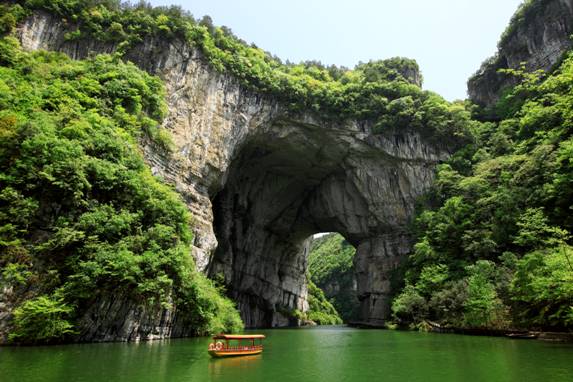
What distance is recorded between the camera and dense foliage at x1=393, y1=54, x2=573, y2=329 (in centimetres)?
1420

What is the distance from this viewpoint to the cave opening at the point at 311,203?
104 ft

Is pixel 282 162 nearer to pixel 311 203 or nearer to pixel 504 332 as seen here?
pixel 311 203

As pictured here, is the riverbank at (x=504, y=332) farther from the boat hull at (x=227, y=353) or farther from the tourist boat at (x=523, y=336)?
the boat hull at (x=227, y=353)

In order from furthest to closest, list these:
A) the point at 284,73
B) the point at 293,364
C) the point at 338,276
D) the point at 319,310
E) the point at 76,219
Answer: the point at 338,276
the point at 319,310
the point at 284,73
the point at 76,219
the point at 293,364

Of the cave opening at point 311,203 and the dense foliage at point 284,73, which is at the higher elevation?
the dense foliage at point 284,73

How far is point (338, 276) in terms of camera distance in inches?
2707

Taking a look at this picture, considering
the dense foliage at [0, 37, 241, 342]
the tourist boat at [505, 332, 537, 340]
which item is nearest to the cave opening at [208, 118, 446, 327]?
the dense foliage at [0, 37, 241, 342]

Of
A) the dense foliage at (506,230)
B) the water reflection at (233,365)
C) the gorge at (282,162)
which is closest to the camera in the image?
the water reflection at (233,365)

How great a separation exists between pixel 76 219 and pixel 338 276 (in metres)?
58.1

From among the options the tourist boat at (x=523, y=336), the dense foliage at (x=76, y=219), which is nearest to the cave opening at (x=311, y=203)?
the dense foliage at (x=76, y=219)

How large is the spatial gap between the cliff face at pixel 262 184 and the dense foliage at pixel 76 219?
48.7 inches

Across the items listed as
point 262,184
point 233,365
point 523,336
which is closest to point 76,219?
point 233,365

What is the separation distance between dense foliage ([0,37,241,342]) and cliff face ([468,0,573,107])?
30.6 m

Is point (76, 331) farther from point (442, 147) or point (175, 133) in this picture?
point (442, 147)
